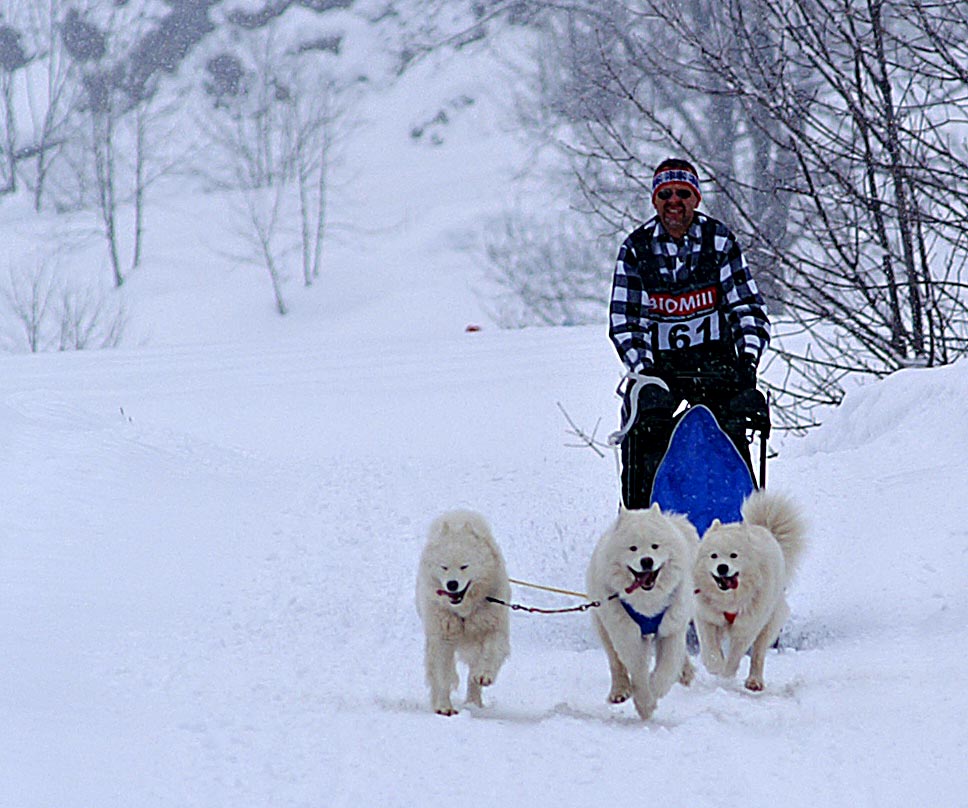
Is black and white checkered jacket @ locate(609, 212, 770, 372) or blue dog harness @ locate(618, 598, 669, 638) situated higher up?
black and white checkered jacket @ locate(609, 212, 770, 372)

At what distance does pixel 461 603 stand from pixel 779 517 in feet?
4.49

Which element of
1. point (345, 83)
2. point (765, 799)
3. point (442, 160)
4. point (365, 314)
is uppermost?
point (345, 83)

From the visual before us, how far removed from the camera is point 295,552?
24.6 feet

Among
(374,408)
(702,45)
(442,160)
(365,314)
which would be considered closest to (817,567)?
(702,45)

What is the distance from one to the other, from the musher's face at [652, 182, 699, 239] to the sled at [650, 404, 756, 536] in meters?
0.81

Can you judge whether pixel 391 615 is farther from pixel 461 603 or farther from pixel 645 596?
pixel 645 596

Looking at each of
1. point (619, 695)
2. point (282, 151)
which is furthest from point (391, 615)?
point (282, 151)

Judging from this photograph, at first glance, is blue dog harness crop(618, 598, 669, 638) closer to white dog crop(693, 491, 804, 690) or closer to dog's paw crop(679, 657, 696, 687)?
white dog crop(693, 491, 804, 690)

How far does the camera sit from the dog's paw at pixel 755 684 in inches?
168

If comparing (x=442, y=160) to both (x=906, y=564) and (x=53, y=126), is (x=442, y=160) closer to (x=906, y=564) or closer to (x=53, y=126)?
(x=53, y=126)

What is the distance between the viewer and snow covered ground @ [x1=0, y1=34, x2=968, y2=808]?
324cm

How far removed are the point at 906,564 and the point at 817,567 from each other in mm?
776

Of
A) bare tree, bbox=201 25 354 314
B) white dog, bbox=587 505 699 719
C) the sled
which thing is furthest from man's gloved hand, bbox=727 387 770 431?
bare tree, bbox=201 25 354 314

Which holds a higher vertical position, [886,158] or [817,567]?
[886,158]
